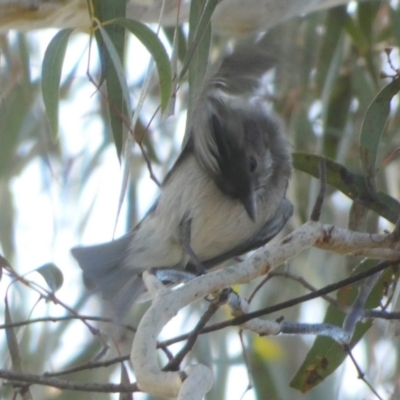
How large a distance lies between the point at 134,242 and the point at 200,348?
0.57 meters

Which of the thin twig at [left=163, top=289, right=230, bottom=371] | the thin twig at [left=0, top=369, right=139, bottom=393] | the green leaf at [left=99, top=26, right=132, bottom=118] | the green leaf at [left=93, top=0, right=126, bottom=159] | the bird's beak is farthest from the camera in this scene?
the bird's beak

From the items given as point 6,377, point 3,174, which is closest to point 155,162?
point 3,174

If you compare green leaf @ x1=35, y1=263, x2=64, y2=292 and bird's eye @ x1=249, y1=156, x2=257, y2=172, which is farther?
bird's eye @ x1=249, y1=156, x2=257, y2=172

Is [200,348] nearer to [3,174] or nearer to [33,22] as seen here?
[3,174]

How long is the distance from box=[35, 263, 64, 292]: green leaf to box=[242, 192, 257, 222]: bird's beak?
0.38 meters

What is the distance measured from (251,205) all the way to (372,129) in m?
0.36

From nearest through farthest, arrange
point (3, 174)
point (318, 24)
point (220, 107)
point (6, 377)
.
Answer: point (6, 377) < point (220, 107) < point (3, 174) < point (318, 24)

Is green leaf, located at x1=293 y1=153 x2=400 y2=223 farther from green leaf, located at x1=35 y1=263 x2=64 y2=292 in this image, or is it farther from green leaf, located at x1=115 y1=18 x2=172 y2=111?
green leaf, located at x1=35 y1=263 x2=64 y2=292

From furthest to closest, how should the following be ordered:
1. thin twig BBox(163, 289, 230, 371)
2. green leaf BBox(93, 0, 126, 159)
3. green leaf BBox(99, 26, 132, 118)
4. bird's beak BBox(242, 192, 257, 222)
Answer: bird's beak BBox(242, 192, 257, 222) < green leaf BBox(93, 0, 126, 159) < green leaf BBox(99, 26, 132, 118) < thin twig BBox(163, 289, 230, 371)

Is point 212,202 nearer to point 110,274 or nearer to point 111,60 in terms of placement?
point 110,274

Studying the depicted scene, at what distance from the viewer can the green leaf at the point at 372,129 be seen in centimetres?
131

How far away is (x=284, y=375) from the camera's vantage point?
2.23m

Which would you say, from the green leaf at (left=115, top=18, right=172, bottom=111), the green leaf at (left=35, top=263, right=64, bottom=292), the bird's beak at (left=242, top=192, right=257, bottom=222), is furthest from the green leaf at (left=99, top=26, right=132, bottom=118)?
the bird's beak at (left=242, top=192, right=257, bottom=222)

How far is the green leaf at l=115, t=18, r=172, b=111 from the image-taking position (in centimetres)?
124
